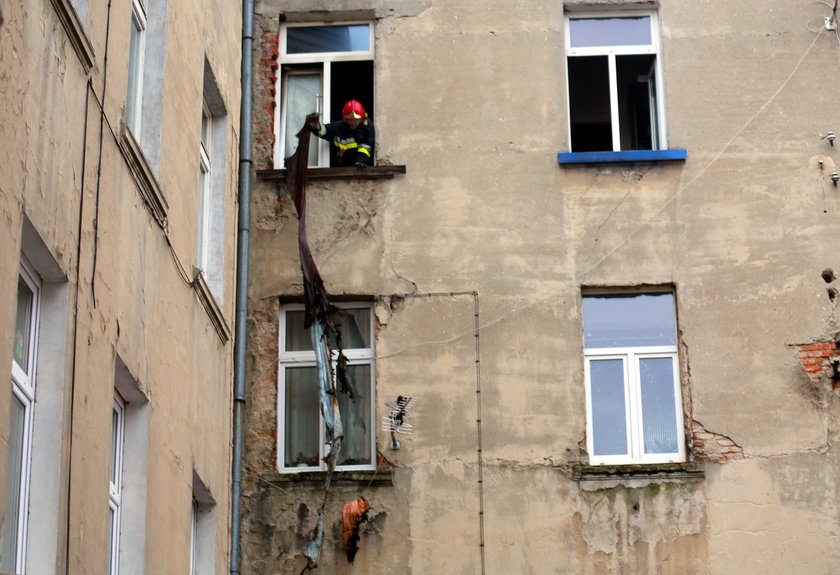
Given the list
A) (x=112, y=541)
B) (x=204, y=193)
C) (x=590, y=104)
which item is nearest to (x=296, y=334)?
(x=204, y=193)

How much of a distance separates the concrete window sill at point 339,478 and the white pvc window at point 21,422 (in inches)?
209

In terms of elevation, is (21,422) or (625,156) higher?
(625,156)

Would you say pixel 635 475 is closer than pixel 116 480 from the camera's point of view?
No

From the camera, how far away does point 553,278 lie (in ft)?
46.8

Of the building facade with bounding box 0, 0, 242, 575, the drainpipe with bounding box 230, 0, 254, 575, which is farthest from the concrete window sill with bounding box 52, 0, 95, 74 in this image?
the drainpipe with bounding box 230, 0, 254, 575

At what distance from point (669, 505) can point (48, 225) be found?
22.9 ft

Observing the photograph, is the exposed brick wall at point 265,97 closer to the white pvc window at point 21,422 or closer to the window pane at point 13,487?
the white pvc window at point 21,422

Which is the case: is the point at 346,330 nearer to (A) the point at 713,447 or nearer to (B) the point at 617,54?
(A) the point at 713,447

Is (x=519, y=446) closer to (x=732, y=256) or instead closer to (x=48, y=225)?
(x=732, y=256)

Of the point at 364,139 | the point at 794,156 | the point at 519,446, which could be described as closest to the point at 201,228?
the point at 364,139

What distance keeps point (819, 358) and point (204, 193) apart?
223 inches

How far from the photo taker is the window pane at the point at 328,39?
606 inches

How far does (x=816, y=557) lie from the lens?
13.3 meters

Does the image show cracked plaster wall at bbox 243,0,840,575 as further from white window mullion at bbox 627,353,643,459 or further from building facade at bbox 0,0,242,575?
building facade at bbox 0,0,242,575
